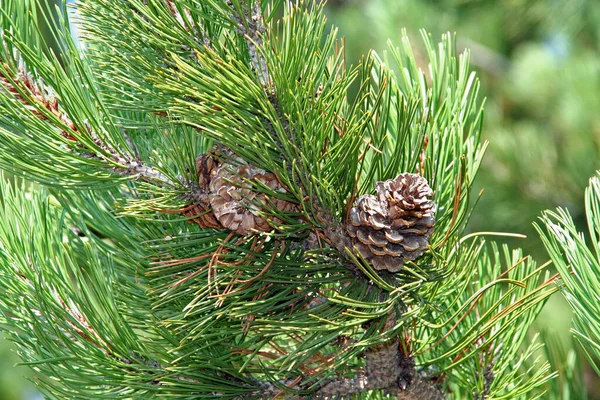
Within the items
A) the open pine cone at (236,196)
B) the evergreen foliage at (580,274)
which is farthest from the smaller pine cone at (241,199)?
the evergreen foliage at (580,274)

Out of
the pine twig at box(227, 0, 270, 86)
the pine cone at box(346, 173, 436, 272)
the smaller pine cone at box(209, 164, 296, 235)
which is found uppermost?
the pine twig at box(227, 0, 270, 86)

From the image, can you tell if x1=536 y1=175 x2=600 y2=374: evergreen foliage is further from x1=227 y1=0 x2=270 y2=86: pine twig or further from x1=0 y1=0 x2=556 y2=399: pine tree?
x1=227 y1=0 x2=270 y2=86: pine twig

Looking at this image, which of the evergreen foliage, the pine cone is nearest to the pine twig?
the pine cone

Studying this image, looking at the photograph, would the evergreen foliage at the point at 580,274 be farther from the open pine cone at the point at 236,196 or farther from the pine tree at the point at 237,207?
the open pine cone at the point at 236,196

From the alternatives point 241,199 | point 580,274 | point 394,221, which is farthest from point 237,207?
point 580,274

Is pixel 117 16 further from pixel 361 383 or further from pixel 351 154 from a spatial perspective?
pixel 361 383

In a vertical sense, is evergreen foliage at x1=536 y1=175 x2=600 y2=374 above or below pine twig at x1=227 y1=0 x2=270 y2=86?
below

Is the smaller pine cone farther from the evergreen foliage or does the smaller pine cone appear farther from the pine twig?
the evergreen foliage

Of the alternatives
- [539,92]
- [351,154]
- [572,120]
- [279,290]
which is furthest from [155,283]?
[539,92]
